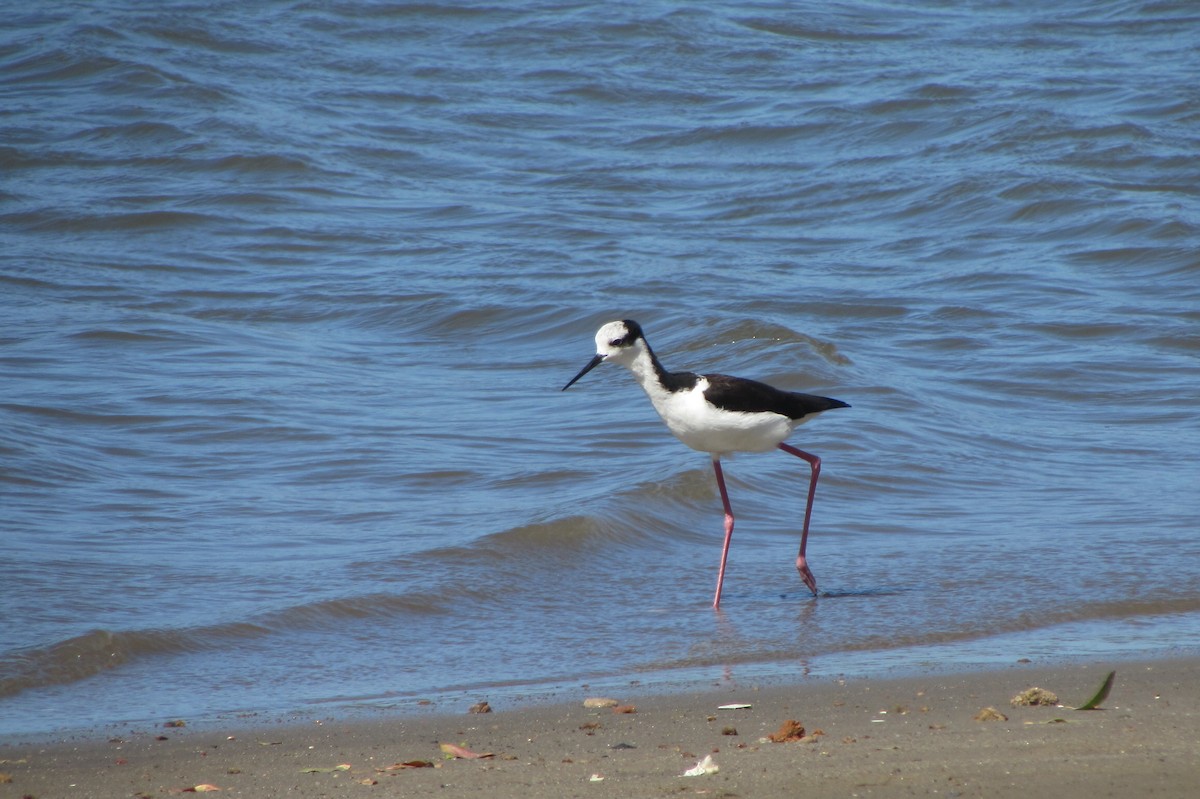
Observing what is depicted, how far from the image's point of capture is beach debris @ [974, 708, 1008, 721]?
429 cm

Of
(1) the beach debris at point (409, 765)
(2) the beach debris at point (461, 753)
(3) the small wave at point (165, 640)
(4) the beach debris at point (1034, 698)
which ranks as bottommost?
(3) the small wave at point (165, 640)

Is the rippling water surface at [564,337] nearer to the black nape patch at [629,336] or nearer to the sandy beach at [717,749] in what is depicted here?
the sandy beach at [717,749]

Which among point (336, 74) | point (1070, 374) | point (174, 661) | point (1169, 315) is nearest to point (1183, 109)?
point (1169, 315)

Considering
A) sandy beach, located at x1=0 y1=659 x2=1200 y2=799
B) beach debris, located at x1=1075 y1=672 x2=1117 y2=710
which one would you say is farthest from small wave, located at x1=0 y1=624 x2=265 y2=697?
beach debris, located at x1=1075 y1=672 x2=1117 y2=710

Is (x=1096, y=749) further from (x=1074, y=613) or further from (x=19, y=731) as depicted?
(x=19, y=731)

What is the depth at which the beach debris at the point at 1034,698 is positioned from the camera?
4.47 metres

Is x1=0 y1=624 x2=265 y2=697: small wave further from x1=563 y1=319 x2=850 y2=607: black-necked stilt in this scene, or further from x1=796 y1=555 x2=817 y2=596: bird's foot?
x1=796 y1=555 x2=817 y2=596: bird's foot

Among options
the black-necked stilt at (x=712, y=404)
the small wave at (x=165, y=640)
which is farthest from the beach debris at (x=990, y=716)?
the small wave at (x=165, y=640)

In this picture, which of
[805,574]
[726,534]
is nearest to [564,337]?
[726,534]

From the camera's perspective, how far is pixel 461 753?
4148 millimetres

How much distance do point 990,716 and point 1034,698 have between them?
0.85 feet

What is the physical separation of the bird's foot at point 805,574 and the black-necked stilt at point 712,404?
0.8 inches

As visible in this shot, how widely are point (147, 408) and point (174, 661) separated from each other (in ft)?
13.8

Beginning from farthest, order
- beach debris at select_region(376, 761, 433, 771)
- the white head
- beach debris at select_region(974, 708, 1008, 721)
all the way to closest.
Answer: the white head, beach debris at select_region(974, 708, 1008, 721), beach debris at select_region(376, 761, 433, 771)
